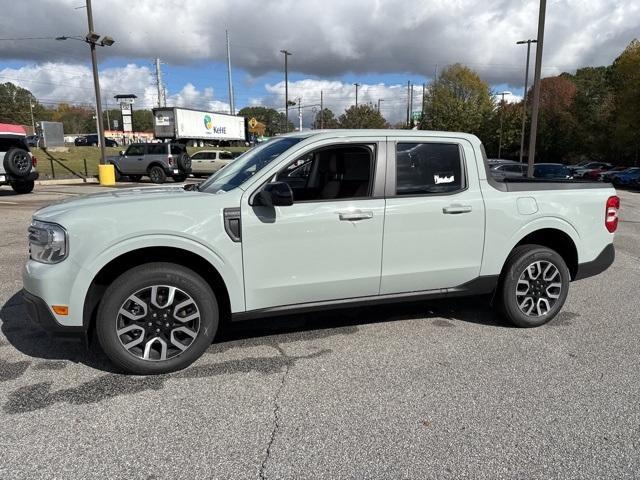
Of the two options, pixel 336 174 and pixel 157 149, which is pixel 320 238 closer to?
pixel 336 174

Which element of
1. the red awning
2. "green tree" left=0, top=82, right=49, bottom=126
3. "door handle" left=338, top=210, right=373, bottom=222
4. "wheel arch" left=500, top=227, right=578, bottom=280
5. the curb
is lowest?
the curb

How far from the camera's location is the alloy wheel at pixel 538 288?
4.39 metres

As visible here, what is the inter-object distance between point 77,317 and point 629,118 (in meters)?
41.8

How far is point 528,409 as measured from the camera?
3061 mm

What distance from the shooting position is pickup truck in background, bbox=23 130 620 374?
327 centimetres

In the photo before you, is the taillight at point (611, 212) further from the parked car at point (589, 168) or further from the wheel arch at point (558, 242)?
the parked car at point (589, 168)

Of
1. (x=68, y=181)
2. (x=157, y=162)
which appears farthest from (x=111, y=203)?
(x=68, y=181)

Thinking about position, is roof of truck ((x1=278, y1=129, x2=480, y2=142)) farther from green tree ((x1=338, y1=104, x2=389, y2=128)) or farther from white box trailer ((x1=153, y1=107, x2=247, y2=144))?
green tree ((x1=338, y1=104, x2=389, y2=128))

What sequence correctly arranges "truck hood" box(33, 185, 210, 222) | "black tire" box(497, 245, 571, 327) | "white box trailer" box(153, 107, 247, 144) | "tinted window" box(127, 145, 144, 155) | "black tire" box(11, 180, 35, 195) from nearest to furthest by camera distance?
1. "truck hood" box(33, 185, 210, 222)
2. "black tire" box(497, 245, 571, 327)
3. "black tire" box(11, 180, 35, 195)
4. "tinted window" box(127, 145, 144, 155)
5. "white box trailer" box(153, 107, 247, 144)

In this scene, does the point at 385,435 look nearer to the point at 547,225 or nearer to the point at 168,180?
the point at 547,225

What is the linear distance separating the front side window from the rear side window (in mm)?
264

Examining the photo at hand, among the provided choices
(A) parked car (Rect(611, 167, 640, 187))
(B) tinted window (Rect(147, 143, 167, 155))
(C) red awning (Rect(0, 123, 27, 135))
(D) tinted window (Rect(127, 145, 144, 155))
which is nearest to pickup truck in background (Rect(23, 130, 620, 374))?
(C) red awning (Rect(0, 123, 27, 135))

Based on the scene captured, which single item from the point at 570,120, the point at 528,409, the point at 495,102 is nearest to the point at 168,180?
the point at 528,409

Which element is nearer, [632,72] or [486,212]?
[486,212]
